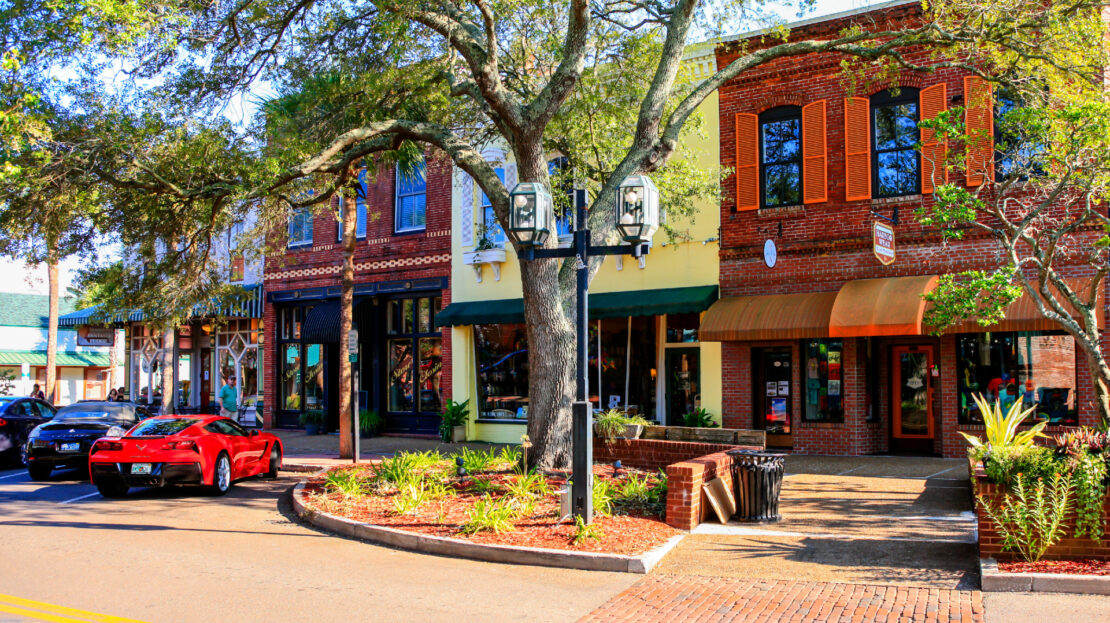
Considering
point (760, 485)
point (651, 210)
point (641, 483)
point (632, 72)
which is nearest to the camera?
point (651, 210)

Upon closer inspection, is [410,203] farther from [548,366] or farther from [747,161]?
[548,366]

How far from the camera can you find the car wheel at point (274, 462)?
1577 cm

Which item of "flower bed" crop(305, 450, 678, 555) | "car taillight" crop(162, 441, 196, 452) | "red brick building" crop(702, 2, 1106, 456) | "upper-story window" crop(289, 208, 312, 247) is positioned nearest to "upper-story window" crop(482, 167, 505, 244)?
"red brick building" crop(702, 2, 1106, 456)

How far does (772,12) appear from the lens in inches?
592

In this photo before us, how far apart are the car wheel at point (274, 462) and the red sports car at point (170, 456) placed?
109cm

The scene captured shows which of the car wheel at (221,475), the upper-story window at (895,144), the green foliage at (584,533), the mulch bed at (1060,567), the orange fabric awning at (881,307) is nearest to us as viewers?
Result: the mulch bed at (1060,567)

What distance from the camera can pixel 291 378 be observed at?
26125 mm

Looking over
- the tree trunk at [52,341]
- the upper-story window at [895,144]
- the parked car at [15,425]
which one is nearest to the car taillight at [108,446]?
the parked car at [15,425]

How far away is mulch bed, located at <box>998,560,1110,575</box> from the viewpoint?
7.43 m

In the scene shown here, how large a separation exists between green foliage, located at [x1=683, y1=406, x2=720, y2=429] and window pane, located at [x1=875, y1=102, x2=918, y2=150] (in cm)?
624

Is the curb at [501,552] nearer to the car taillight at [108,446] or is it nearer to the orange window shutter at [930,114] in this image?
the car taillight at [108,446]

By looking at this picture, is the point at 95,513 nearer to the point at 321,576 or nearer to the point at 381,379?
the point at 321,576

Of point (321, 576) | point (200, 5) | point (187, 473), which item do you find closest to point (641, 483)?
point (321, 576)

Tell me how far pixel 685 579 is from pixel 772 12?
10516 mm
